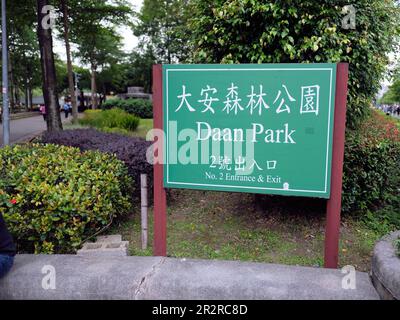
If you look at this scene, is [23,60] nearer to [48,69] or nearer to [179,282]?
[48,69]

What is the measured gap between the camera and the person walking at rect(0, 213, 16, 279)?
9.13 ft

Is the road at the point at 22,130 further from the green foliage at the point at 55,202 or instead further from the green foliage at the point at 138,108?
the green foliage at the point at 55,202

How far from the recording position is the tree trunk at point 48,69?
38.4ft

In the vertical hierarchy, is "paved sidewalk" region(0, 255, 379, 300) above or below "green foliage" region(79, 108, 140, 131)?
below

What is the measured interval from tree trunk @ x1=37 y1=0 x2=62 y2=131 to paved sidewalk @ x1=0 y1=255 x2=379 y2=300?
32.1ft

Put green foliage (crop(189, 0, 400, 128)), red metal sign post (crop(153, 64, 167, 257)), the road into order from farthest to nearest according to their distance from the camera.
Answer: the road → green foliage (crop(189, 0, 400, 128)) → red metal sign post (crop(153, 64, 167, 257))

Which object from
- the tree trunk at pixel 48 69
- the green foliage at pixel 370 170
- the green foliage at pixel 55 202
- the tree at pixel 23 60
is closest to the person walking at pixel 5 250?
the green foliage at pixel 55 202

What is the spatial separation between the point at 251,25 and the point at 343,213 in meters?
2.52

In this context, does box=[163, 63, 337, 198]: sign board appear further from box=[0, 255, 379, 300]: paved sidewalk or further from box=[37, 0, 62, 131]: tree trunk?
box=[37, 0, 62, 131]: tree trunk

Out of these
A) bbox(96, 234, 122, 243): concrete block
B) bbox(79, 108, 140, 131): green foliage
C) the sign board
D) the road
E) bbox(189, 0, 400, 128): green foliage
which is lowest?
the road

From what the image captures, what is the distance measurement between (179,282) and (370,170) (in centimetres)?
278

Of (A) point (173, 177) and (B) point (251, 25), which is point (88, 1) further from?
(A) point (173, 177)

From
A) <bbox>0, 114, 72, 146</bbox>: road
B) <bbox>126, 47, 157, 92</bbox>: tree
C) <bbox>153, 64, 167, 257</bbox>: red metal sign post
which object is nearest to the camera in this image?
<bbox>153, 64, 167, 257</bbox>: red metal sign post

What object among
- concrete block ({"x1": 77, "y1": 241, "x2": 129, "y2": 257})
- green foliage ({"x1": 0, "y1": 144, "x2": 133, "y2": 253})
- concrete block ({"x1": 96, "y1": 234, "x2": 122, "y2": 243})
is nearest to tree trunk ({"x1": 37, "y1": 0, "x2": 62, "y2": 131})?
green foliage ({"x1": 0, "y1": 144, "x2": 133, "y2": 253})
